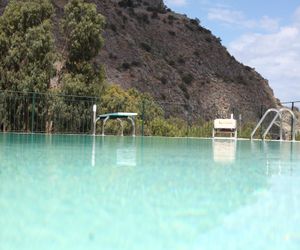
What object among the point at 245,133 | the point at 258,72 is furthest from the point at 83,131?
the point at 258,72

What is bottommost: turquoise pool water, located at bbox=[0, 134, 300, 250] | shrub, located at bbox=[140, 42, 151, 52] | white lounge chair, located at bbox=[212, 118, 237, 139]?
turquoise pool water, located at bbox=[0, 134, 300, 250]

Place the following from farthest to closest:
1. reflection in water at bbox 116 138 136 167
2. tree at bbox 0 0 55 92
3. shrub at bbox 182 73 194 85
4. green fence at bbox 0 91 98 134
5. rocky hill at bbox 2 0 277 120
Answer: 1. shrub at bbox 182 73 194 85
2. rocky hill at bbox 2 0 277 120
3. tree at bbox 0 0 55 92
4. green fence at bbox 0 91 98 134
5. reflection in water at bbox 116 138 136 167

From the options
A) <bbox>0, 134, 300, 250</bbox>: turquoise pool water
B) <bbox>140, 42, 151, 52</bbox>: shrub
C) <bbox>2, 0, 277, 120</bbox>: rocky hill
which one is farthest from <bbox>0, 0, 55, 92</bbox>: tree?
<bbox>140, 42, 151, 52</bbox>: shrub

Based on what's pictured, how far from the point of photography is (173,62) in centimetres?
3250

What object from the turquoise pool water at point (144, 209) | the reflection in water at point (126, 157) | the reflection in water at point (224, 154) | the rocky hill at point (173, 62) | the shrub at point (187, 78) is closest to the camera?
the turquoise pool water at point (144, 209)

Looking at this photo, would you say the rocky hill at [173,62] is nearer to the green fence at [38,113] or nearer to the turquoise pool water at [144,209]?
the green fence at [38,113]

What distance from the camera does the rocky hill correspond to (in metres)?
28.5

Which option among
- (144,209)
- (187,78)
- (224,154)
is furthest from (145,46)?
(144,209)

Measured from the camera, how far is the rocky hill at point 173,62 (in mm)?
28547

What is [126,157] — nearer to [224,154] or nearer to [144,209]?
[224,154]

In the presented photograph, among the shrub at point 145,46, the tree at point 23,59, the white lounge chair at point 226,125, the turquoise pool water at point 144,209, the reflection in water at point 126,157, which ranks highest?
the shrub at point 145,46

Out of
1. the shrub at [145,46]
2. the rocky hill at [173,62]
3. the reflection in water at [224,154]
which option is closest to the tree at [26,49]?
the reflection in water at [224,154]

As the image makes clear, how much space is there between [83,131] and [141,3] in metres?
27.3

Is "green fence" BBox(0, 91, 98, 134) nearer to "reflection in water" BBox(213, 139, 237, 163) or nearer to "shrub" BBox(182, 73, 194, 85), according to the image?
"reflection in water" BBox(213, 139, 237, 163)
